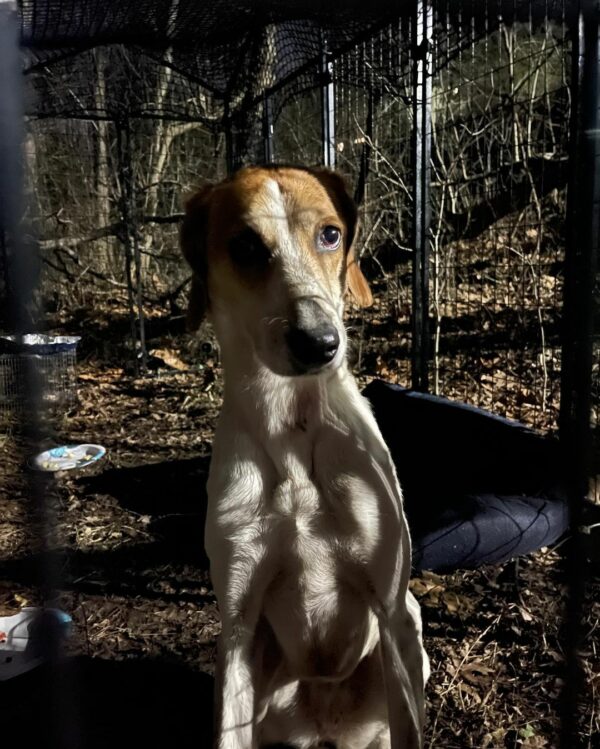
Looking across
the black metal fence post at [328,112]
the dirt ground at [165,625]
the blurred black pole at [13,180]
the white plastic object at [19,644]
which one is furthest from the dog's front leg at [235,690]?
the black metal fence post at [328,112]

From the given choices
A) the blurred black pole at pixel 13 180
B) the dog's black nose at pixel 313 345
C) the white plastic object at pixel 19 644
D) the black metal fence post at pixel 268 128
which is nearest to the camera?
the blurred black pole at pixel 13 180

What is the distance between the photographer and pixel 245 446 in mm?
1860

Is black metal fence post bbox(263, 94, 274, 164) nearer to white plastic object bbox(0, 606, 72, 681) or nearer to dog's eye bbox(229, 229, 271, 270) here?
dog's eye bbox(229, 229, 271, 270)

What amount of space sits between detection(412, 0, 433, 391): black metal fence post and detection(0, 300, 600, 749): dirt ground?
175cm

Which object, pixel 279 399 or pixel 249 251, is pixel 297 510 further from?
pixel 249 251

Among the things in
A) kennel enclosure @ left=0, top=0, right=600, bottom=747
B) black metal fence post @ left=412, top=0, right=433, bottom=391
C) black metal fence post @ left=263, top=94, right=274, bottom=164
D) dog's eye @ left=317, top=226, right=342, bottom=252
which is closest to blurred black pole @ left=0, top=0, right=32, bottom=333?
dog's eye @ left=317, top=226, right=342, bottom=252

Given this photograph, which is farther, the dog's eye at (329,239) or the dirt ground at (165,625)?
the dirt ground at (165,625)

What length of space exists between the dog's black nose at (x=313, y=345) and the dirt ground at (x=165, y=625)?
675 mm

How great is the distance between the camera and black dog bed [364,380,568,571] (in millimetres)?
2893

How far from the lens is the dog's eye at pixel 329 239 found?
1997 millimetres

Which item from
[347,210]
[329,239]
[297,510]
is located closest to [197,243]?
[329,239]

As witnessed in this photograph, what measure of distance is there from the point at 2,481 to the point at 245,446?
304cm

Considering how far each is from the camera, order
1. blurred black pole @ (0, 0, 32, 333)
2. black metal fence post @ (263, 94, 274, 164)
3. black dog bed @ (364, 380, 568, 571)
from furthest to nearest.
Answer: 1. black metal fence post @ (263, 94, 274, 164)
2. black dog bed @ (364, 380, 568, 571)
3. blurred black pole @ (0, 0, 32, 333)

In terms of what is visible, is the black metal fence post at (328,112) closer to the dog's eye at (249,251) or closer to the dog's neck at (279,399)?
the dog's eye at (249,251)
